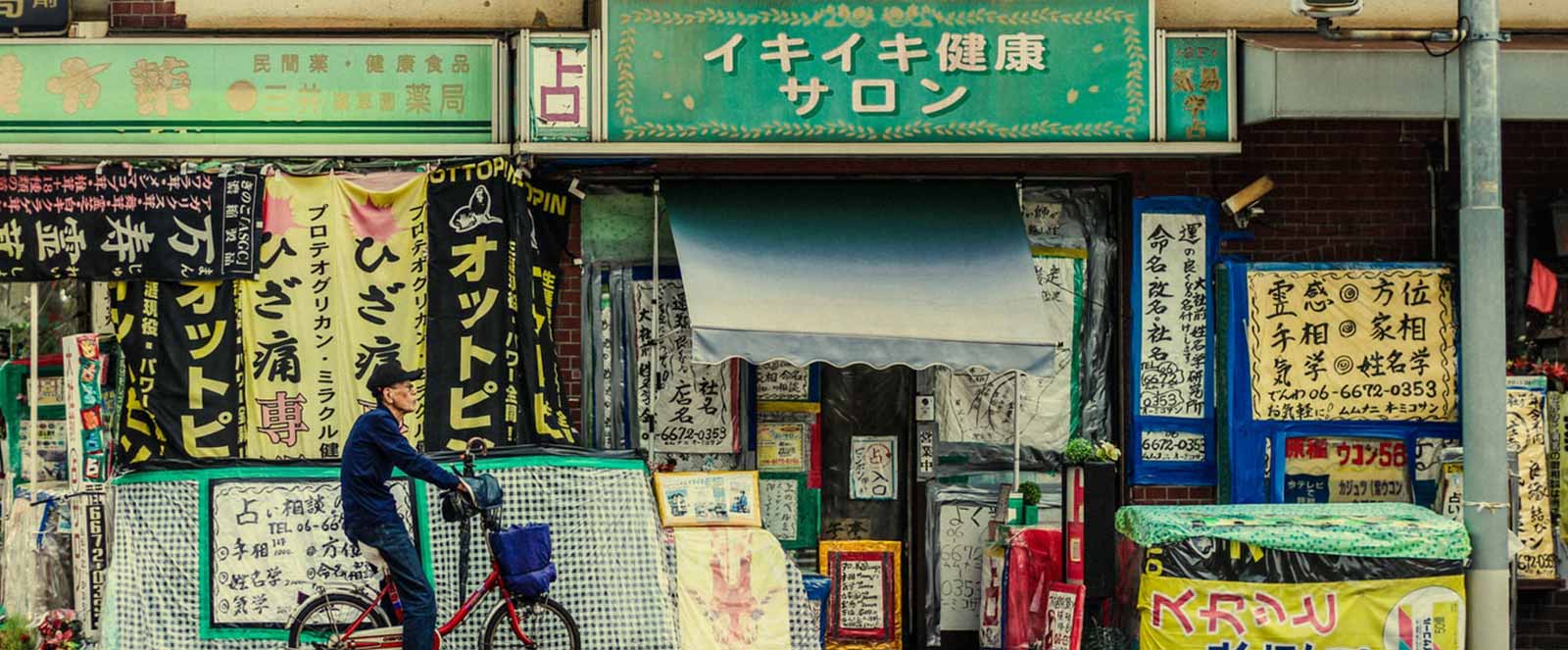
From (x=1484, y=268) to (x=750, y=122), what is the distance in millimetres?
4738

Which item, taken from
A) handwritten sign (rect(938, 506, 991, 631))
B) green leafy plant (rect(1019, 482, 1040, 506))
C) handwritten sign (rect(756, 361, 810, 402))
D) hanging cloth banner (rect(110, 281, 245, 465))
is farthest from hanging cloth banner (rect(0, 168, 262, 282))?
green leafy plant (rect(1019, 482, 1040, 506))

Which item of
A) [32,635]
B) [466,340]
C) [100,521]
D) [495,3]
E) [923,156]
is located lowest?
[32,635]

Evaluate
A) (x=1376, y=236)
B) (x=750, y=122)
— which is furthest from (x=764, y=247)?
(x=1376, y=236)

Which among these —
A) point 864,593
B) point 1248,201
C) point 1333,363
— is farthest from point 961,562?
→ point 1248,201

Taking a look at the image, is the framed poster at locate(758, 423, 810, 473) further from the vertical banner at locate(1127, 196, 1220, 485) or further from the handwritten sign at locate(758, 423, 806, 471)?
the vertical banner at locate(1127, 196, 1220, 485)

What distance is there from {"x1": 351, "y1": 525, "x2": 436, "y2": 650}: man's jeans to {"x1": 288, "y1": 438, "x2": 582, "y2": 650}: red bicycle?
25 cm

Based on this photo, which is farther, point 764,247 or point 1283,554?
point 764,247

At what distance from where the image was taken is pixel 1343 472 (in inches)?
525

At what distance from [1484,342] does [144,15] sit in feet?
30.0

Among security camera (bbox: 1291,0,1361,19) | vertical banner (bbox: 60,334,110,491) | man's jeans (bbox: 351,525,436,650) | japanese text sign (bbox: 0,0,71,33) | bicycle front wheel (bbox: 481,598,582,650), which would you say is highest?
japanese text sign (bbox: 0,0,71,33)

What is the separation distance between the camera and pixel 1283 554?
36.4 ft

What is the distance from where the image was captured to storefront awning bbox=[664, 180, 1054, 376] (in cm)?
1205

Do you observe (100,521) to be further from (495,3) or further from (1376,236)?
(1376,236)

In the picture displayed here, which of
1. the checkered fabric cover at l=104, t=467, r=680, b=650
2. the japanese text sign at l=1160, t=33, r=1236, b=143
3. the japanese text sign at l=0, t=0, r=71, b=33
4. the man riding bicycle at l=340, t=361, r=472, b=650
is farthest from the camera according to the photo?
the japanese text sign at l=0, t=0, r=71, b=33
